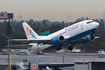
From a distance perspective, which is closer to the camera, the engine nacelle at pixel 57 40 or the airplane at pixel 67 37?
the airplane at pixel 67 37

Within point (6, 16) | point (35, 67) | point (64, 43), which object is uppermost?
point (6, 16)

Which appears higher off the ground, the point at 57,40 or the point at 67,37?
the point at 67,37

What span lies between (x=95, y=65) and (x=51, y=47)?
53.4 ft

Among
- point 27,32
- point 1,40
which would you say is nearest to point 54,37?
point 27,32

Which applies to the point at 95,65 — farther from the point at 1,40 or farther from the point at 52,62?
the point at 1,40

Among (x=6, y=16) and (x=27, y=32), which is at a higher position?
(x=6, y=16)

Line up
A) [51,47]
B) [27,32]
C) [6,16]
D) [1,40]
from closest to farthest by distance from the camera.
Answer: [51,47] < [27,32] < [1,40] < [6,16]

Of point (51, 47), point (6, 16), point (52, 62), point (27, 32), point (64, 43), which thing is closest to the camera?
point (52, 62)

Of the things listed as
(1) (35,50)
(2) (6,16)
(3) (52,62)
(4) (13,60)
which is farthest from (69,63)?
(2) (6,16)

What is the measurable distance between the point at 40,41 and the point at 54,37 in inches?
132

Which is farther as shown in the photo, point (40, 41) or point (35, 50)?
point (35, 50)

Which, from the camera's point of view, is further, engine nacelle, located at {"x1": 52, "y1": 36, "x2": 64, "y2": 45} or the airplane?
engine nacelle, located at {"x1": 52, "y1": 36, "x2": 64, "y2": 45}

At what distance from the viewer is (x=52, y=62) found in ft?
146

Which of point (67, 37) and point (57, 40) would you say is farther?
point (57, 40)
